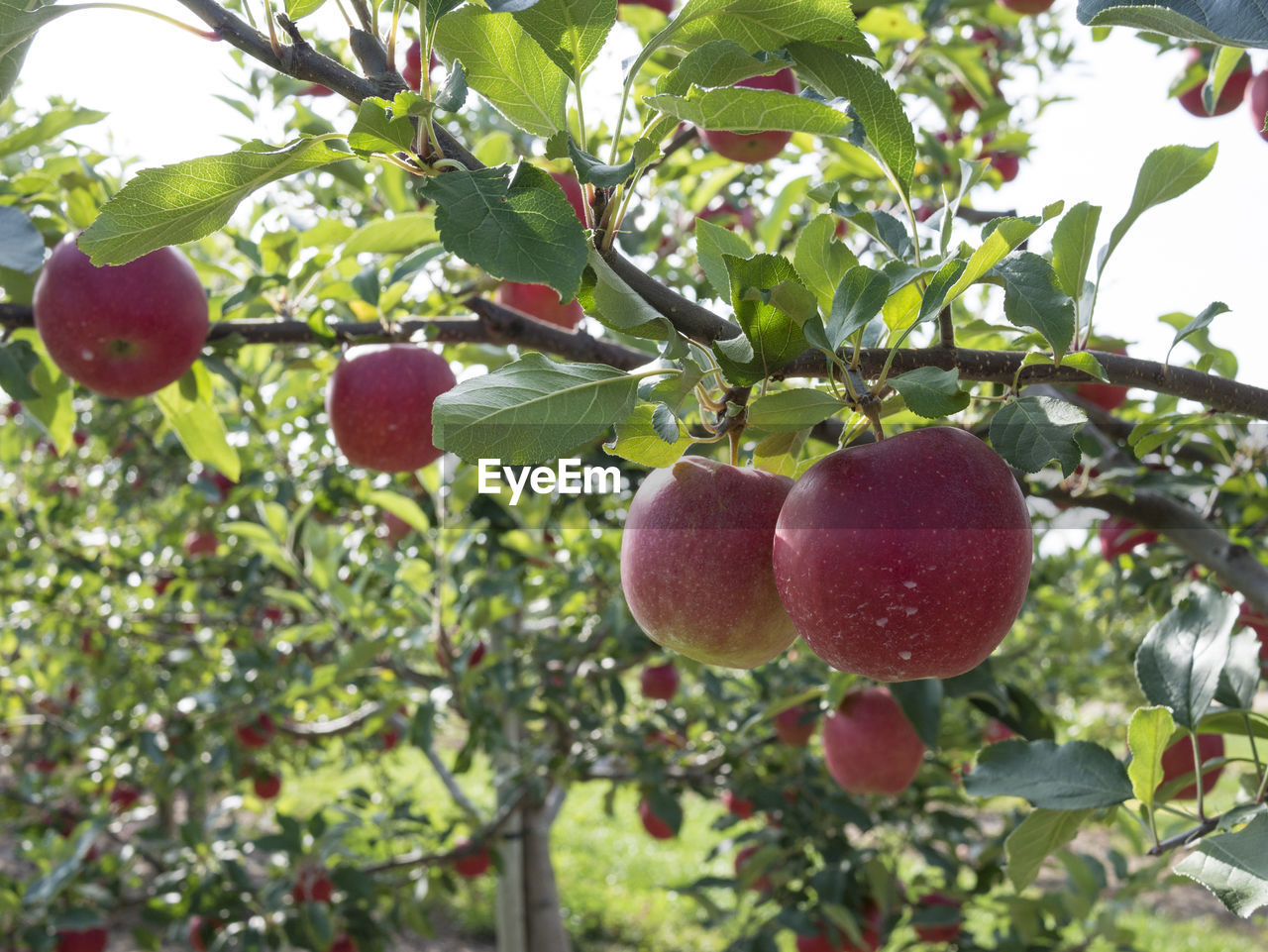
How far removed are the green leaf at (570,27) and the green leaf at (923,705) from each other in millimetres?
987

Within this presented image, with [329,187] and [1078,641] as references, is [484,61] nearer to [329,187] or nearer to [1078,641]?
[329,187]

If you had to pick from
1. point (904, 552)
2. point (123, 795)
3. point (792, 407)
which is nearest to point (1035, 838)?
point (904, 552)

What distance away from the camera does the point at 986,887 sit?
80.4 inches

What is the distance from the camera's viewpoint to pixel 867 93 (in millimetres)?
721

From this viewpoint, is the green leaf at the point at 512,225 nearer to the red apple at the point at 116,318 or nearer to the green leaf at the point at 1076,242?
the green leaf at the point at 1076,242

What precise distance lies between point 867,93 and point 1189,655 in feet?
2.31

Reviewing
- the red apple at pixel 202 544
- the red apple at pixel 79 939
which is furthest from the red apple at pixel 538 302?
the red apple at pixel 202 544

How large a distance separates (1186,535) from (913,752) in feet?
2.35

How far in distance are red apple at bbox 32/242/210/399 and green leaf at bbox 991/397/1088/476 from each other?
1.11 m

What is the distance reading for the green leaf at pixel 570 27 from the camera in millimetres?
666

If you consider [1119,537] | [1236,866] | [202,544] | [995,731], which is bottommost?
[995,731]

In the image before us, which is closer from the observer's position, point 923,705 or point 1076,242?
point 1076,242

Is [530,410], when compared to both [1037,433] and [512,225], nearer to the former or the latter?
[512,225]

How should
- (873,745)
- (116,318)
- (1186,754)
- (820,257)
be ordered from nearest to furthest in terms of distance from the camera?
(820,257) → (116,318) → (1186,754) → (873,745)
